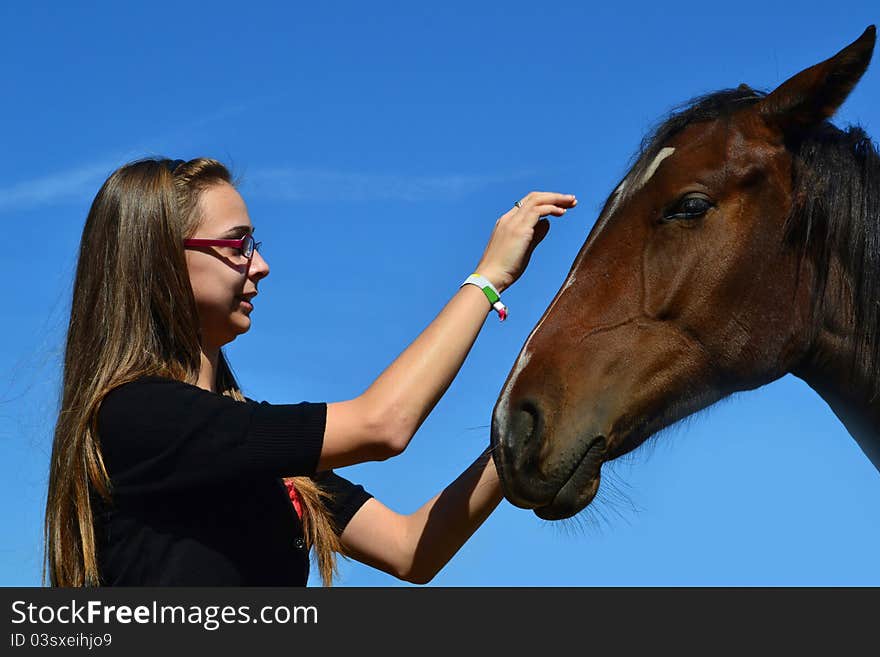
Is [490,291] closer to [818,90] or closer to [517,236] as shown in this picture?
[517,236]

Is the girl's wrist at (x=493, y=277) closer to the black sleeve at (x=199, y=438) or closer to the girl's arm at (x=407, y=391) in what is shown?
the girl's arm at (x=407, y=391)

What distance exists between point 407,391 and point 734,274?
1.25m

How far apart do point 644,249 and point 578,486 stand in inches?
34.1

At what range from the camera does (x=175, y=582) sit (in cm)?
225

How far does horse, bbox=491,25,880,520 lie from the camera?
264 centimetres

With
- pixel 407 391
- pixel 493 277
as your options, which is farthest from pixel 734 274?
pixel 407 391

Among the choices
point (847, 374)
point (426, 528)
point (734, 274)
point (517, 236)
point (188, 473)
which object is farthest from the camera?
point (426, 528)

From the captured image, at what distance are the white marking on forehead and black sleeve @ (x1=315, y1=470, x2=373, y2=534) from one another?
1.62 m

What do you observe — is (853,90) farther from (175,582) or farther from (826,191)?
(175,582)

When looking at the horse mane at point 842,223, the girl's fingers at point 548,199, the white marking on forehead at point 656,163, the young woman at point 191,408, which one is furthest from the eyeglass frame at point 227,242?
the horse mane at point 842,223

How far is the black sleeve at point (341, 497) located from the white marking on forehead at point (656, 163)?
5.31 ft

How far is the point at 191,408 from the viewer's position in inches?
89.7

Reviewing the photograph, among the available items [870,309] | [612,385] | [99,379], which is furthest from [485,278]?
[870,309]

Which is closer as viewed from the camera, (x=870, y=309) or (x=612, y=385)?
(x=612, y=385)
